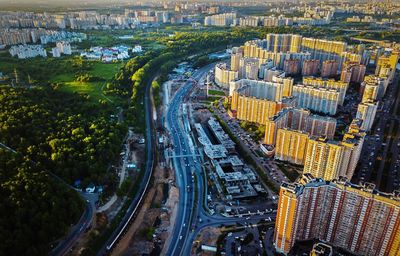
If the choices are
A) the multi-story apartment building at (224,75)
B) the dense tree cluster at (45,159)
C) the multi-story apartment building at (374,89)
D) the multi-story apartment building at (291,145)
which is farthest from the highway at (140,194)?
the multi-story apartment building at (374,89)

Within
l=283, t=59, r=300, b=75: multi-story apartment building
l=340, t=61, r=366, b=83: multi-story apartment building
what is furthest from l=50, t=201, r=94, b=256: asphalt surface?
l=283, t=59, r=300, b=75: multi-story apartment building

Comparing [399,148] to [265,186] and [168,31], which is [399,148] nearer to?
[265,186]

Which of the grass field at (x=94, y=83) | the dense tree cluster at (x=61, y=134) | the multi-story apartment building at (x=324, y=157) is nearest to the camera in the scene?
the multi-story apartment building at (x=324, y=157)

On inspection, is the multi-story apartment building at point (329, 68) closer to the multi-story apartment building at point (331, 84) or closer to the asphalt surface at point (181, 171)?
the multi-story apartment building at point (331, 84)

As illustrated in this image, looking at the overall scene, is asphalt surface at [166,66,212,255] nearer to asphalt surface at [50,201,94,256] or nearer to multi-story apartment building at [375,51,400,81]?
asphalt surface at [50,201,94,256]

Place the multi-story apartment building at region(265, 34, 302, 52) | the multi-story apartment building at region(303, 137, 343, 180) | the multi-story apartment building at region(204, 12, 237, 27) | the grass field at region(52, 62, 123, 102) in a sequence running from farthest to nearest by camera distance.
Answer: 1. the multi-story apartment building at region(204, 12, 237, 27)
2. the multi-story apartment building at region(265, 34, 302, 52)
3. the grass field at region(52, 62, 123, 102)
4. the multi-story apartment building at region(303, 137, 343, 180)

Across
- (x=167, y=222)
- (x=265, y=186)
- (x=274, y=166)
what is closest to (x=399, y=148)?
(x=274, y=166)
